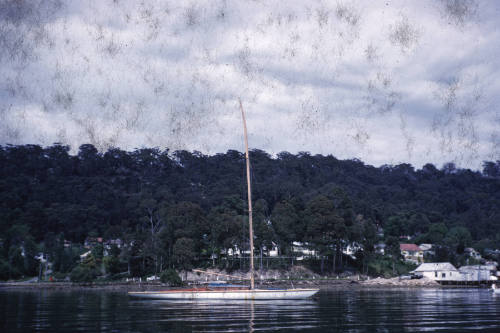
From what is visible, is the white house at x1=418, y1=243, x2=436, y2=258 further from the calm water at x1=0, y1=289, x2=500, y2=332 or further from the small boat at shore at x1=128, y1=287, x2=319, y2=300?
the calm water at x1=0, y1=289, x2=500, y2=332

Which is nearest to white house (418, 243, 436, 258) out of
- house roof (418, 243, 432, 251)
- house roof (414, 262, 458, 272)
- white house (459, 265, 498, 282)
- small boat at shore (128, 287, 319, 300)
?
house roof (418, 243, 432, 251)

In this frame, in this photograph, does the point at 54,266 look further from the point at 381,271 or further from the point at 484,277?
the point at 484,277

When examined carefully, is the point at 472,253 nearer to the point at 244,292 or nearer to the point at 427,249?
the point at 427,249

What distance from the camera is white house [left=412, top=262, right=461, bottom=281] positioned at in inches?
3915

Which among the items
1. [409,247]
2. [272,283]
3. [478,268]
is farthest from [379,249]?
[272,283]

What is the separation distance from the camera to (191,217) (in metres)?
92.1

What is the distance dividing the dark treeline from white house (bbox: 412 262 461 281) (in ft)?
30.6

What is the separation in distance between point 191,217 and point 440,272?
50676mm

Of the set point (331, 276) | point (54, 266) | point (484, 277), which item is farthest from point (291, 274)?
point (54, 266)

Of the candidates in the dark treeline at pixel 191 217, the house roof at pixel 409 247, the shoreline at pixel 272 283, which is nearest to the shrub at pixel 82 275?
the shoreline at pixel 272 283

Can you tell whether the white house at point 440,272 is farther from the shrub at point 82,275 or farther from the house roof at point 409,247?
the shrub at point 82,275

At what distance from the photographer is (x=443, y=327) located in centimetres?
2644

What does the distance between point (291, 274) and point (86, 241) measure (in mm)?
64352

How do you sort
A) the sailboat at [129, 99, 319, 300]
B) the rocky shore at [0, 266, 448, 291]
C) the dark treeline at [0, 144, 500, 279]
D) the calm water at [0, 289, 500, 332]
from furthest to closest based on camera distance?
the dark treeline at [0, 144, 500, 279]
the rocky shore at [0, 266, 448, 291]
the sailboat at [129, 99, 319, 300]
the calm water at [0, 289, 500, 332]
